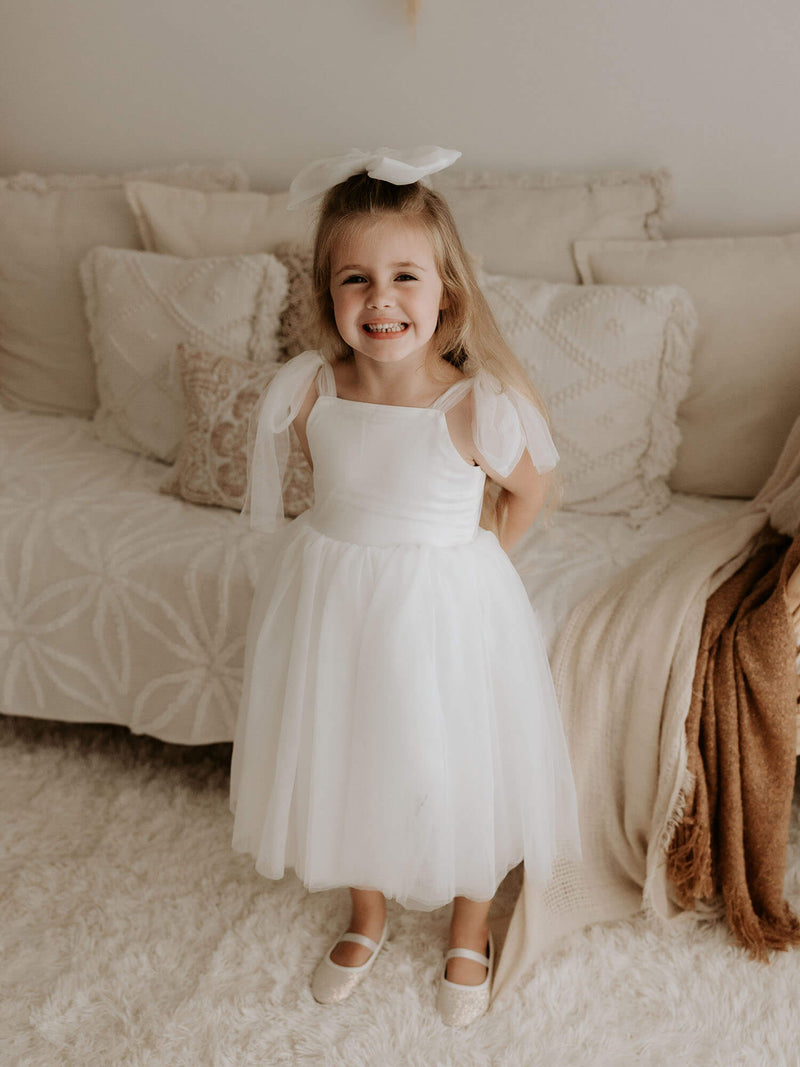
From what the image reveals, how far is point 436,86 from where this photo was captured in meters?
1.83

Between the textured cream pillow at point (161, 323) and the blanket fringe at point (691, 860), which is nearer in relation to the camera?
the blanket fringe at point (691, 860)

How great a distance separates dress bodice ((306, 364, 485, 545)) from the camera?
3.44 feet

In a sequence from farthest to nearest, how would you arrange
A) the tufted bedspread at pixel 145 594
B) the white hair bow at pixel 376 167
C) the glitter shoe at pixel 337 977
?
the tufted bedspread at pixel 145 594, the glitter shoe at pixel 337 977, the white hair bow at pixel 376 167

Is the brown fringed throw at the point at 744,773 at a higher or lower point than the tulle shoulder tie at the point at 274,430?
lower

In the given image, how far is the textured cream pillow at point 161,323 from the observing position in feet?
5.55

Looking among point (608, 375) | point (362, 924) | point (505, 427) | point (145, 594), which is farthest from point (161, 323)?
point (362, 924)

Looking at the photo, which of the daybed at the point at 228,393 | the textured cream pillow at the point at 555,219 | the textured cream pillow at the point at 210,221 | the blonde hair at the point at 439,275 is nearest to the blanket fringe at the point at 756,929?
the daybed at the point at 228,393

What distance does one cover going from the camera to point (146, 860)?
1401 millimetres

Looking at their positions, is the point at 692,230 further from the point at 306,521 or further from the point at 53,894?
the point at 53,894

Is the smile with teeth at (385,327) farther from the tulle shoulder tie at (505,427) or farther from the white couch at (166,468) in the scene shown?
the white couch at (166,468)

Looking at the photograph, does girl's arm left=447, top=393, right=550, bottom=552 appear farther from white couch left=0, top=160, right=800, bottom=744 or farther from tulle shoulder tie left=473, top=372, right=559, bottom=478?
white couch left=0, top=160, right=800, bottom=744

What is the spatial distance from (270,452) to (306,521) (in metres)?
0.10

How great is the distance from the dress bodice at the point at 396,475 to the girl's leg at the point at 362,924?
504 millimetres

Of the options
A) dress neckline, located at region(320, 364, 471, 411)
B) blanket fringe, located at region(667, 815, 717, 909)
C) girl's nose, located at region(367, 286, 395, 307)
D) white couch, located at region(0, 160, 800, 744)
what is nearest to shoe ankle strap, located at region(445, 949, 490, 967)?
blanket fringe, located at region(667, 815, 717, 909)
